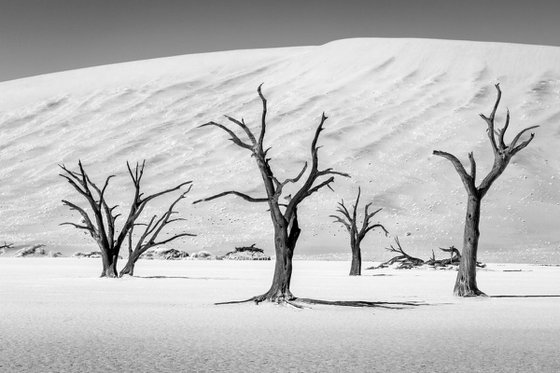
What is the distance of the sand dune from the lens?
56.6 m

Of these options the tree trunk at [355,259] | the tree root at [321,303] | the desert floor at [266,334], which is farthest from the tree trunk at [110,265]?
the tree root at [321,303]

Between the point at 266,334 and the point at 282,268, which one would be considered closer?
the point at 266,334

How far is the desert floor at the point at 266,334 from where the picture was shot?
725 cm

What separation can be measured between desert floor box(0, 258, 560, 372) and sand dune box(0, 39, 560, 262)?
37606 mm

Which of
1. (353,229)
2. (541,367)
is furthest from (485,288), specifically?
(541,367)

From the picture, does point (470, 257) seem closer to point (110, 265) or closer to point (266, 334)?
point (266, 334)

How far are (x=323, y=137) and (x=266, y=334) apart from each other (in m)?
60.0

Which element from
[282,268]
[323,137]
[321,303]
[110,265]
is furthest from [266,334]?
[323,137]

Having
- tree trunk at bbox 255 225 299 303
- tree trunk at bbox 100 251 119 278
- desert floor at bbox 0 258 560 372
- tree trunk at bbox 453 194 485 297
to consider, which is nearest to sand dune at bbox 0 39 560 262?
tree trunk at bbox 100 251 119 278

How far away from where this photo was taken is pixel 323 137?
2726 inches

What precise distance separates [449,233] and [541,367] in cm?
4833

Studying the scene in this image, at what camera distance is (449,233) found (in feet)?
179

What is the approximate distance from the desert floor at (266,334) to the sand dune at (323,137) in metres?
37.6

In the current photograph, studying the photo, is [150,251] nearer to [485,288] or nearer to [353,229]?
[353,229]
